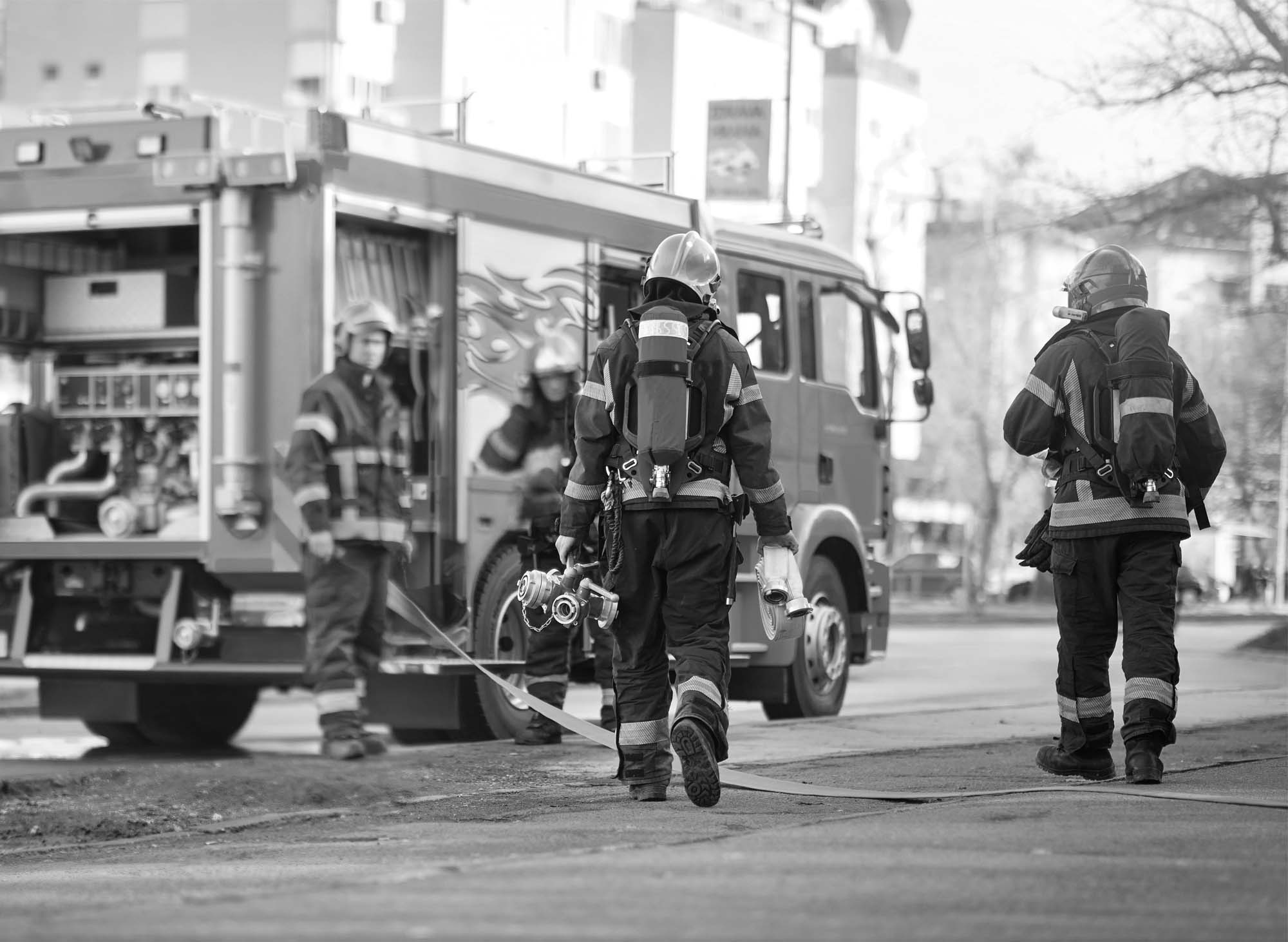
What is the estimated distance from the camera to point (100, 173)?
10.6 metres

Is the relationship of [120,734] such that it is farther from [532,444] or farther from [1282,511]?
[1282,511]

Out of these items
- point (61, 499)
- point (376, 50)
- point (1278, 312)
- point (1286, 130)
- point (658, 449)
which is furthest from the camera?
point (376, 50)

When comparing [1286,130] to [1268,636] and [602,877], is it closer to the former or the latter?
[1268,636]

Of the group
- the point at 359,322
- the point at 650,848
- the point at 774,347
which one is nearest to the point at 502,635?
the point at 359,322

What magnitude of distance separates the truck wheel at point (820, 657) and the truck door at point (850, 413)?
55cm

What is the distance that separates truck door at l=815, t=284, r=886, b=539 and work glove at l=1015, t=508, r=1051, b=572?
4.77 metres

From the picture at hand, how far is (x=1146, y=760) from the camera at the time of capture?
7.36 m

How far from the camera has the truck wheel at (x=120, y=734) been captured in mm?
12492

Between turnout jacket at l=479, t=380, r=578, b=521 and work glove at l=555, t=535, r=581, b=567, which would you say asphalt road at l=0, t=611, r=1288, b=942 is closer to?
work glove at l=555, t=535, r=581, b=567

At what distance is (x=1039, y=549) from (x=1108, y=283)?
3.34ft

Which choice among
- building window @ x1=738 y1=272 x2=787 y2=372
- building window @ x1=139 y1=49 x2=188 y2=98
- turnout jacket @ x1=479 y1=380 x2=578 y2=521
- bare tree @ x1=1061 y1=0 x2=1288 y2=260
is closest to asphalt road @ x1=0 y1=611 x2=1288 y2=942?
turnout jacket @ x1=479 y1=380 x2=578 y2=521

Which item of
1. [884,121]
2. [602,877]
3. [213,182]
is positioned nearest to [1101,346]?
[602,877]

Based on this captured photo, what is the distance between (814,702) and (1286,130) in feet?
42.4

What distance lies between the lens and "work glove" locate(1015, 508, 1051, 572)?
803 centimetres
